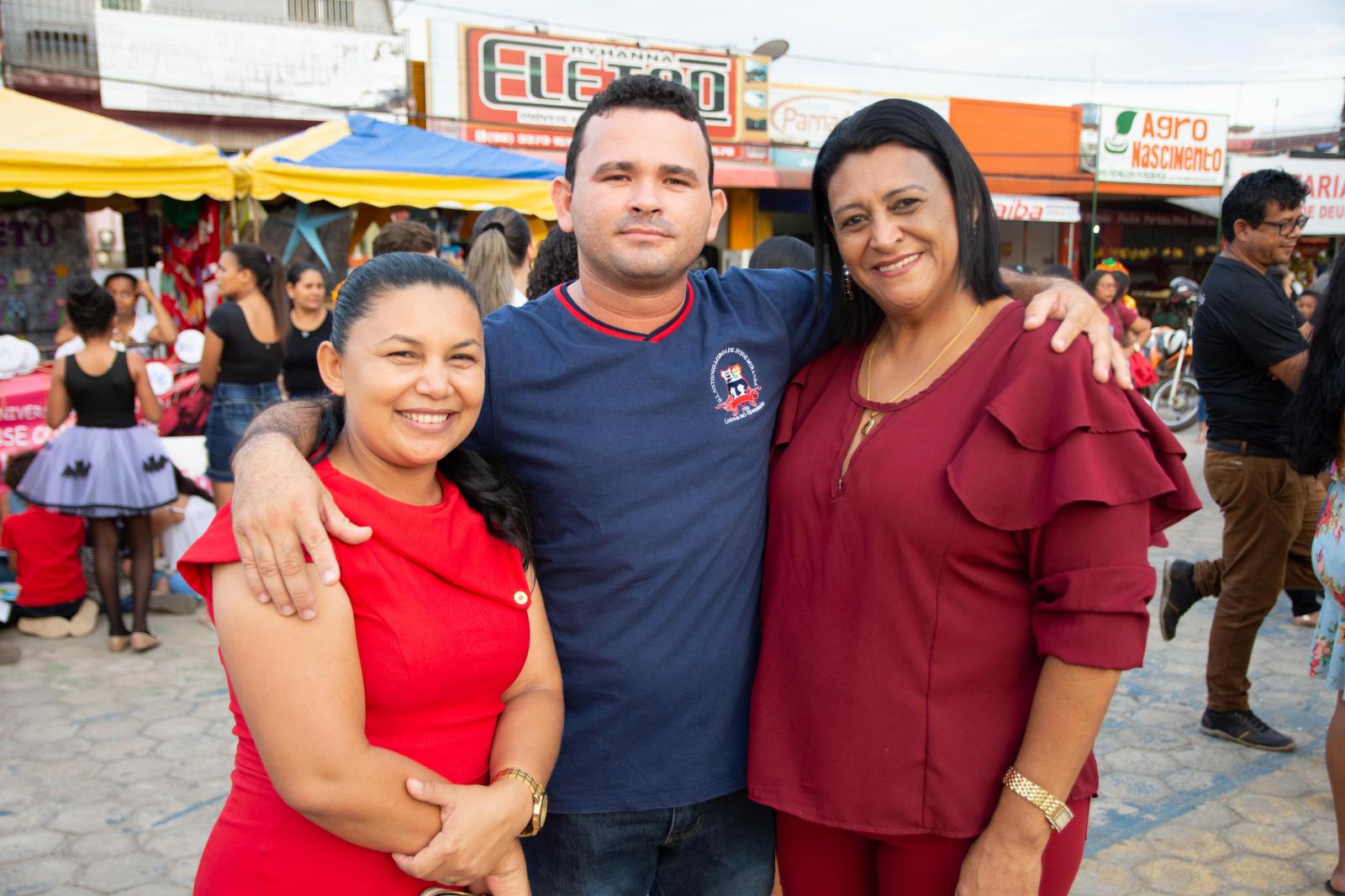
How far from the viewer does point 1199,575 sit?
4477 millimetres

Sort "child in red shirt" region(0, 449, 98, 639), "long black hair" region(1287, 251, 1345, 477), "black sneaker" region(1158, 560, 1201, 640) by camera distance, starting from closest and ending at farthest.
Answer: "long black hair" region(1287, 251, 1345, 477), "black sneaker" region(1158, 560, 1201, 640), "child in red shirt" region(0, 449, 98, 639)

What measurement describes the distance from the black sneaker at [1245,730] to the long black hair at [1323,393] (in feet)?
4.76

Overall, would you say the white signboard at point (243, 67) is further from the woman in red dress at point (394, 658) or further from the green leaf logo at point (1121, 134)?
the woman in red dress at point (394, 658)

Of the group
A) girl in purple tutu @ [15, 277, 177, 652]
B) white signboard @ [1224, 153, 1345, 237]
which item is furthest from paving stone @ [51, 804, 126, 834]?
white signboard @ [1224, 153, 1345, 237]

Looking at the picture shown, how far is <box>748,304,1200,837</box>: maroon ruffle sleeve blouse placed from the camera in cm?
158

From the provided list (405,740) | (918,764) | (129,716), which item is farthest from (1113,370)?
(129,716)

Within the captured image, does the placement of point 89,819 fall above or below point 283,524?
below

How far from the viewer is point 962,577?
1674 millimetres

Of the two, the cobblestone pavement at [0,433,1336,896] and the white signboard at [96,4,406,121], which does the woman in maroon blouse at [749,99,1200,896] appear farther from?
the white signboard at [96,4,406,121]

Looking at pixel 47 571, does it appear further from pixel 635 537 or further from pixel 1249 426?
pixel 1249 426

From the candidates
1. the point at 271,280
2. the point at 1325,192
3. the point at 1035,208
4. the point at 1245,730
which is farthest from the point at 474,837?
the point at 1325,192

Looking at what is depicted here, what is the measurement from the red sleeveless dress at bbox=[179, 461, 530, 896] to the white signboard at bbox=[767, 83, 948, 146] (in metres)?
16.2

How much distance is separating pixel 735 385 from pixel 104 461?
14.9 ft

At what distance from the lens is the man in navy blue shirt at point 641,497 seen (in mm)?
1828
